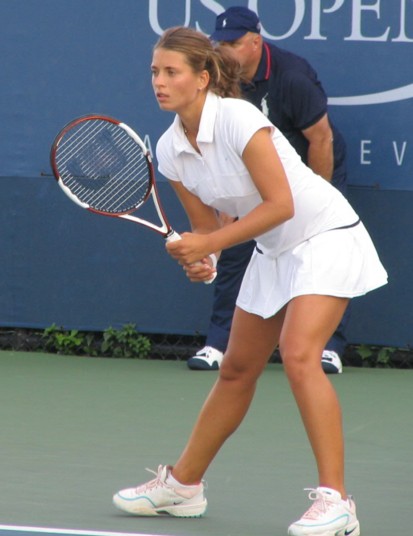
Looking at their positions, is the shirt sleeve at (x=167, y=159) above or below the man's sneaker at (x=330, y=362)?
above

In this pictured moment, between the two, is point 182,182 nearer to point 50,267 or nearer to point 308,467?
point 308,467

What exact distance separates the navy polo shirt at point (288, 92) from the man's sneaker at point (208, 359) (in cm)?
100

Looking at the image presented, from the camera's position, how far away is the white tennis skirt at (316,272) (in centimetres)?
352

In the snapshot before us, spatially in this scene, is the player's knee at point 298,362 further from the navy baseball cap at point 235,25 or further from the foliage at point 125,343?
the foliage at point 125,343

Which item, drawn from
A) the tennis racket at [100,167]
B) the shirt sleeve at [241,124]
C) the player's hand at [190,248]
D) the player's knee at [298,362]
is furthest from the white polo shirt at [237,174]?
the tennis racket at [100,167]

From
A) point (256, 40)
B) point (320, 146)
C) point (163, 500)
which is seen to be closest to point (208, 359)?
point (320, 146)

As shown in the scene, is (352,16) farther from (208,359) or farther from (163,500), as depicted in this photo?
(163,500)

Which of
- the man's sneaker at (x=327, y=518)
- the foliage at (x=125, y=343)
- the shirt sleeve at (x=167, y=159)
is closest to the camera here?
the man's sneaker at (x=327, y=518)

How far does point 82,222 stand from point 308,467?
8.16 ft

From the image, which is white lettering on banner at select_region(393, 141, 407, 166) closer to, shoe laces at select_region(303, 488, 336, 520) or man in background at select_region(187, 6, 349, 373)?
man in background at select_region(187, 6, 349, 373)

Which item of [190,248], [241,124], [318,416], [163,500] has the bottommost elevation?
[163,500]

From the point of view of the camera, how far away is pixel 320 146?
5.73 meters

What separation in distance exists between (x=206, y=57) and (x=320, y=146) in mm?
2242

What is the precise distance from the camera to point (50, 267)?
257 inches
